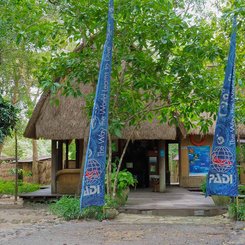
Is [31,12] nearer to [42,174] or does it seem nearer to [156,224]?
[156,224]

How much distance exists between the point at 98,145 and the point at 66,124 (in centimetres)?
467

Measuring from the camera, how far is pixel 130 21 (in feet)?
23.7

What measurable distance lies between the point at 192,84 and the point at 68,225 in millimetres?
3489

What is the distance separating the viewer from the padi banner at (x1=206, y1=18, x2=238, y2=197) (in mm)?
6562

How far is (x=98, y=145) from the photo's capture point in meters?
6.35

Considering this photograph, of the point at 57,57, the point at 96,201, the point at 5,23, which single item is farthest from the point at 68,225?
the point at 5,23

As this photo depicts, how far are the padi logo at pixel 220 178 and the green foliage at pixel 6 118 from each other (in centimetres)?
489

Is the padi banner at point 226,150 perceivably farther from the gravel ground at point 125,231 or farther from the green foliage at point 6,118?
the green foliage at point 6,118

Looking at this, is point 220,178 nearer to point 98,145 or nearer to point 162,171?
point 98,145

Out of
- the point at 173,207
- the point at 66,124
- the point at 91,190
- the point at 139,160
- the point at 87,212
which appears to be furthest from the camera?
the point at 139,160

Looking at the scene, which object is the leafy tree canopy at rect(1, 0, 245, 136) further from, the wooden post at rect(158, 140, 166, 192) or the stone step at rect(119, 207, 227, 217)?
the wooden post at rect(158, 140, 166, 192)

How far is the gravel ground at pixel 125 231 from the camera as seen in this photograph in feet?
16.9

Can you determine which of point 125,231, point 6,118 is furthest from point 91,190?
point 6,118

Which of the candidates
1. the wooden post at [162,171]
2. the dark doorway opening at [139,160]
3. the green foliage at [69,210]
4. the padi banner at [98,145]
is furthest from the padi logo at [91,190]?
the dark doorway opening at [139,160]
